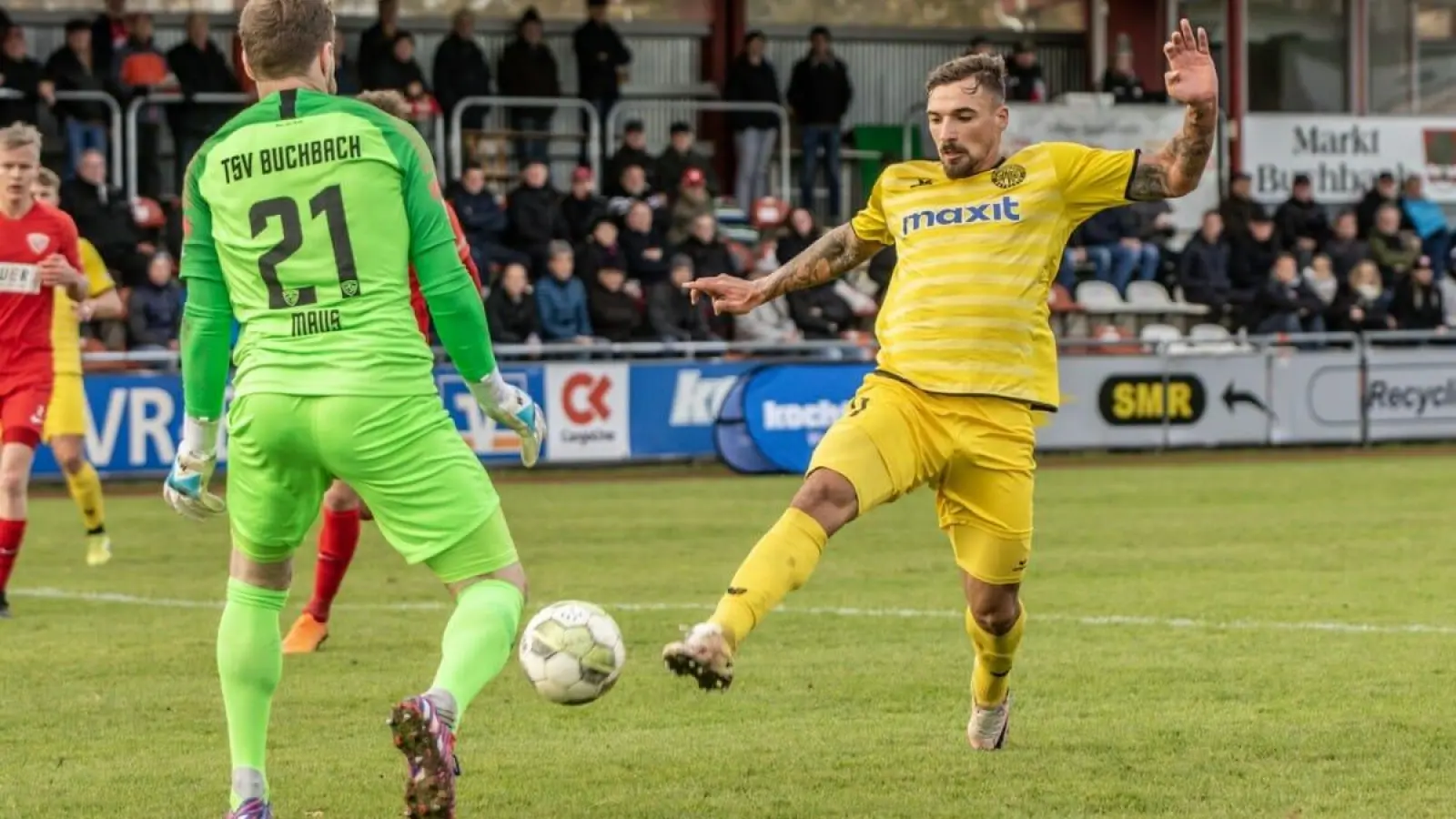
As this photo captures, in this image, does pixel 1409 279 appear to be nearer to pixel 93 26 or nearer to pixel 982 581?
pixel 93 26

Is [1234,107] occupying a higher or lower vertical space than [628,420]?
higher

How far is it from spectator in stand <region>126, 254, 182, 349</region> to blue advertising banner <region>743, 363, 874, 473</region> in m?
5.43

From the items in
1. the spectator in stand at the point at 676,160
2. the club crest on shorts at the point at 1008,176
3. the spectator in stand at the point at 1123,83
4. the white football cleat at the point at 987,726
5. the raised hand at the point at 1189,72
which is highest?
the spectator in stand at the point at 1123,83

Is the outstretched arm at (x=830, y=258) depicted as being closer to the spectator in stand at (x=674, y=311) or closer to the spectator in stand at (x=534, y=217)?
the spectator in stand at (x=674, y=311)

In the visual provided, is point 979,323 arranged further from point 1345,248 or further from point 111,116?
point 1345,248

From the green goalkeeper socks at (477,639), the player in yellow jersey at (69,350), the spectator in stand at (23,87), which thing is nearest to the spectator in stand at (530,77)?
the spectator in stand at (23,87)

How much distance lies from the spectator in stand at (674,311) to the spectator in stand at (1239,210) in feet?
24.7

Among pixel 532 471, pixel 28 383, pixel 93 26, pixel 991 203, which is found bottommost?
pixel 532 471

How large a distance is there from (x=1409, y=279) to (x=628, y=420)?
10.8 meters

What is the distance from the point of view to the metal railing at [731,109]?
89.2 ft

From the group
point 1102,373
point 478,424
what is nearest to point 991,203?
point 478,424

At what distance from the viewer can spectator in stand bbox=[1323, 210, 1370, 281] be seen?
2762 centimetres

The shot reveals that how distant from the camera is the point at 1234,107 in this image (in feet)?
104

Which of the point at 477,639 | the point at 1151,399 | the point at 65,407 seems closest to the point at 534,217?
the point at 1151,399
